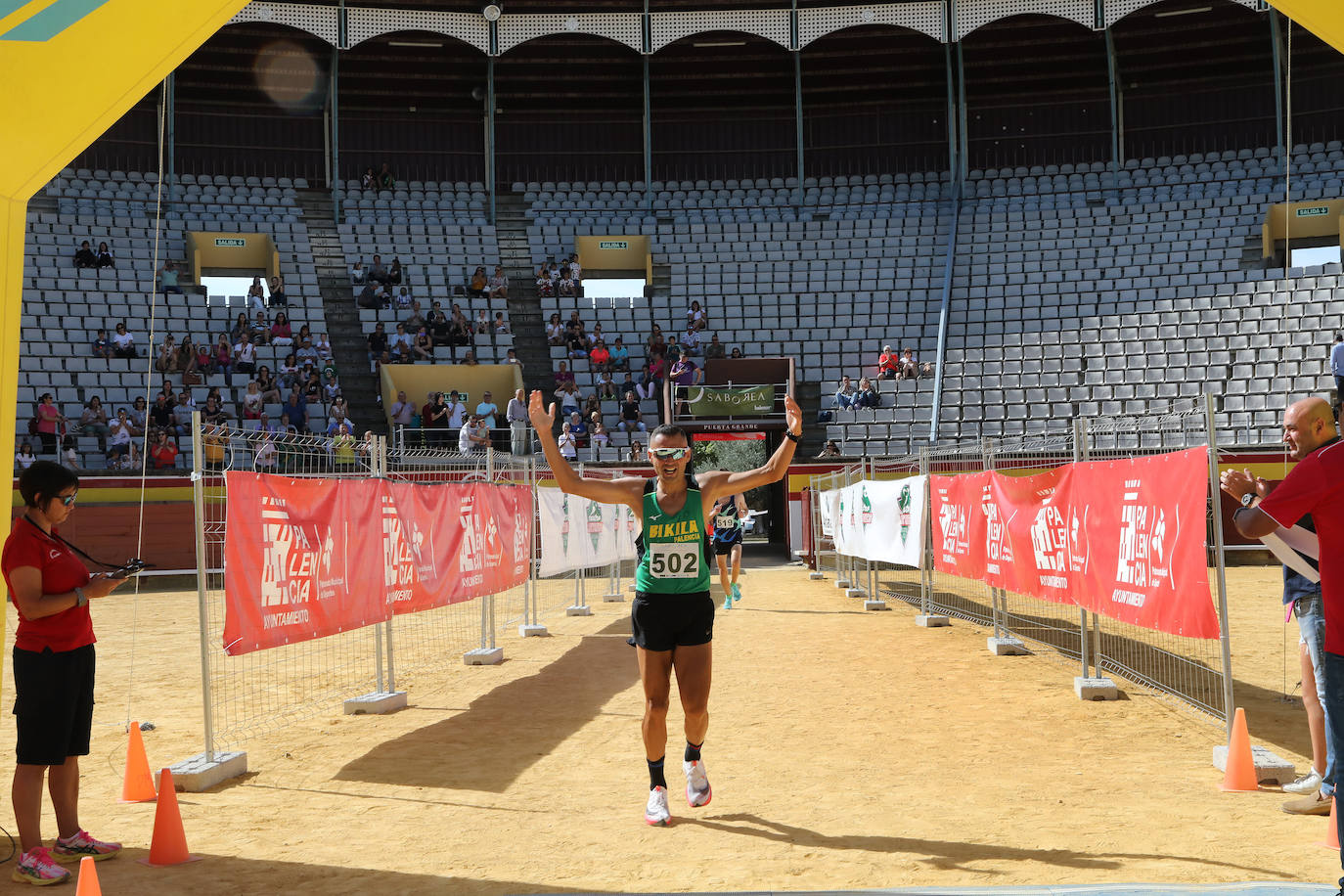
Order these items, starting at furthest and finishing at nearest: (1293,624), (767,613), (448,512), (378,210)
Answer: (378,210) < (767,613) < (1293,624) < (448,512)

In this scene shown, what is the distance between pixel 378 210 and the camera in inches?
1373

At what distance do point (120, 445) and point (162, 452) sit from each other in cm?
82

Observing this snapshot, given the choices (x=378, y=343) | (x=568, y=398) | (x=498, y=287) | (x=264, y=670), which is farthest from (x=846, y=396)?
(x=264, y=670)

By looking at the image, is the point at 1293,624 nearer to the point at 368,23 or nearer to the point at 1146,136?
the point at 1146,136

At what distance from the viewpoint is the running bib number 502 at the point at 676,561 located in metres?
5.96

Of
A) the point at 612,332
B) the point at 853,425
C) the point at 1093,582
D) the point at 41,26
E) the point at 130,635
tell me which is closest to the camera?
the point at 41,26

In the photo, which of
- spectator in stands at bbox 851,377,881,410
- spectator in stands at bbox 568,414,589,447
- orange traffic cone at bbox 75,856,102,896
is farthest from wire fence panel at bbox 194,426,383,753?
spectator in stands at bbox 851,377,881,410

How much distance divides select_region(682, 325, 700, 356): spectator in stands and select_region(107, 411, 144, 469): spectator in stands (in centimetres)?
1312

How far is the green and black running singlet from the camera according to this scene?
19.6ft

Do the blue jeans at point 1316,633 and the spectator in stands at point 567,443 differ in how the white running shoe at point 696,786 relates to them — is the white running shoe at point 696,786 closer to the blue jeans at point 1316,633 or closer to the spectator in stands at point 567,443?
the blue jeans at point 1316,633

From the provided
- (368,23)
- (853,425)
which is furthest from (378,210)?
(853,425)

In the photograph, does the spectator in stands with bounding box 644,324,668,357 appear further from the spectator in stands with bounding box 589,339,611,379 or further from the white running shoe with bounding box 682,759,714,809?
→ the white running shoe with bounding box 682,759,714,809

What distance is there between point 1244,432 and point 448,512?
1900 cm

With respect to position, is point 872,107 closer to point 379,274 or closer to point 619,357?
point 619,357
